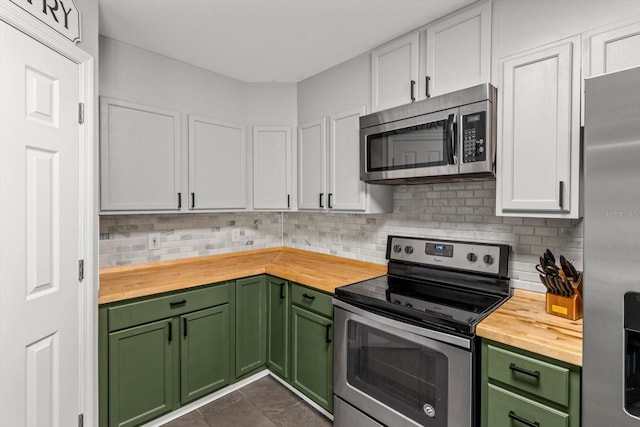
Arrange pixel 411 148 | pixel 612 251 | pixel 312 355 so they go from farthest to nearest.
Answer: pixel 312 355 < pixel 411 148 < pixel 612 251

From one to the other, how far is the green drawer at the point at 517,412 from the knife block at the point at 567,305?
425 mm

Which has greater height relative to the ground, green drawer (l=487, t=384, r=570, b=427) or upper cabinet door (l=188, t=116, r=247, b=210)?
upper cabinet door (l=188, t=116, r=247, b=210)

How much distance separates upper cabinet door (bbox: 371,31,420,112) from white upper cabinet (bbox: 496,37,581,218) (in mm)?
525

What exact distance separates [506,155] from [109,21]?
2.31 m

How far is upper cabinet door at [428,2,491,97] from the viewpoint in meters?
1.64

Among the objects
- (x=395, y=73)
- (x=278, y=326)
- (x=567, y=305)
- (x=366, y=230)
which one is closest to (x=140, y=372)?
(x=278, y=326)

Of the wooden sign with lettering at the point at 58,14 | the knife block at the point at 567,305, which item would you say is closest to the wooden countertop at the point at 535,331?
the knife block at the point at 567,305

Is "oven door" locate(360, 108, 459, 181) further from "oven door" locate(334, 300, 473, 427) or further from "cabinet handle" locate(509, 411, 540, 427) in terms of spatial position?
"cabinet handle" locate(509, 411, 540, 427)

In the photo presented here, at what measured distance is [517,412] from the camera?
4.14 feet

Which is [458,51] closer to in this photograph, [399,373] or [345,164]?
[345,164]

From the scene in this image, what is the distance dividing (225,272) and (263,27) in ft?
5.43

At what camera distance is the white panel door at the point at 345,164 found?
7.42ft

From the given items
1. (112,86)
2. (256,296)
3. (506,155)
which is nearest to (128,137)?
(112,86)

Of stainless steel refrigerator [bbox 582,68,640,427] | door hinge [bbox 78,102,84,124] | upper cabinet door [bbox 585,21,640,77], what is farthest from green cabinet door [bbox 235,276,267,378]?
upper cabinet door [bbox 585,21,640,77]
